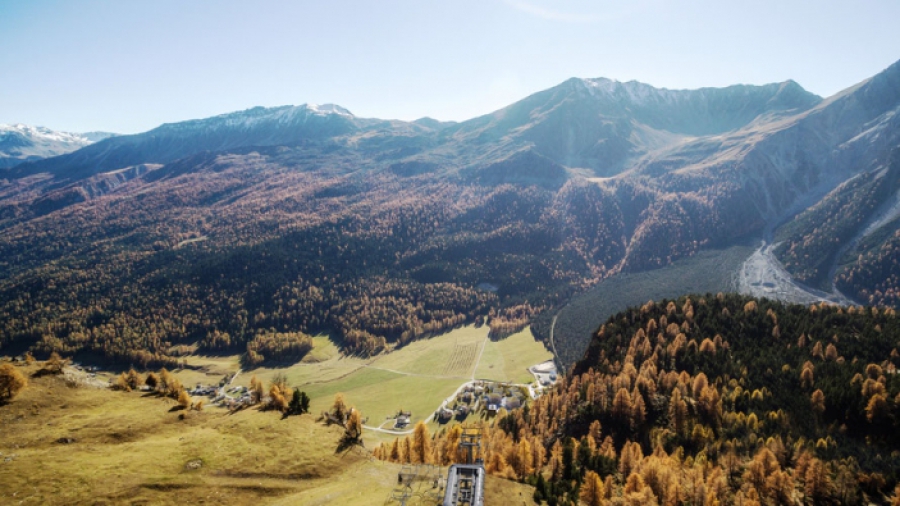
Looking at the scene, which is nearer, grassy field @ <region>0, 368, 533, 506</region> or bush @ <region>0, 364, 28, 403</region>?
grassy field @ <region>0, 368, 533, 506</region>

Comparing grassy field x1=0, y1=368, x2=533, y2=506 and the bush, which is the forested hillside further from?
the bush

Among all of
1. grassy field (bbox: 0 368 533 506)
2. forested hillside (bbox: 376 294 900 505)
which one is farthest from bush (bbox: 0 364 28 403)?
forested hillside (bbox: 376 294 900 505)

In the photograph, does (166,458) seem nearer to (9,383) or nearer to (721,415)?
(9,383)

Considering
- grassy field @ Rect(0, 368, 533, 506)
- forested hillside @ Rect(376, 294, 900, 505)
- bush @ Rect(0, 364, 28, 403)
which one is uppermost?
bush @ Rect(0, 364, 28, 403)

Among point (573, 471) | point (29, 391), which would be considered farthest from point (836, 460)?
point (29, 391)

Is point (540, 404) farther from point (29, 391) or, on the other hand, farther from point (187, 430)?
point (29, 391)
